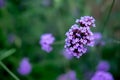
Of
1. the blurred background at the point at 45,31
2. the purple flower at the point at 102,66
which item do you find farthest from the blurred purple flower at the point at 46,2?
the purple flower at the point at 102,66

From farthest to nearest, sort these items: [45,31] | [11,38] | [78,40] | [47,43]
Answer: [45,31]
[11,38]
[47,43]
[78,40]

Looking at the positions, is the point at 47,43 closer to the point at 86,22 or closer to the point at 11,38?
the point at 86,22

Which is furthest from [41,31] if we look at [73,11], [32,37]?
[73,11]

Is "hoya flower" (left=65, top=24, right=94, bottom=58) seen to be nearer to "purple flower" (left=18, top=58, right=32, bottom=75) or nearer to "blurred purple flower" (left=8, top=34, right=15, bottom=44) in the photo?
"purple flower" (left=18, top=58, right=32, bottom=75)

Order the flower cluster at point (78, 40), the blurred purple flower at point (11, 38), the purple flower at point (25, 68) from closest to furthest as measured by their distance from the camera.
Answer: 1. the flower cluster at point (78, 40)
2. the purple flower at point (25, 68)
3. the blurred purple flower at point (11, 38)

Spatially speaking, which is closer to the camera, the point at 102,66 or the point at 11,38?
the point at 102,66

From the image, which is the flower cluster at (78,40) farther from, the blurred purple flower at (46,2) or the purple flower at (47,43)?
the blurred purple flower at (46,2)

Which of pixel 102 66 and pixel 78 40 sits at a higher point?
pixel 102 66

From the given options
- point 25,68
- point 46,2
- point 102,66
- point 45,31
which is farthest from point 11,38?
point 102,66
